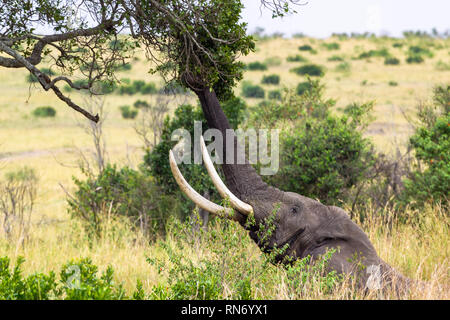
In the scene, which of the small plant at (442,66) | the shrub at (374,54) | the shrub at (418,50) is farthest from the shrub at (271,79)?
the shrub at (418,50)

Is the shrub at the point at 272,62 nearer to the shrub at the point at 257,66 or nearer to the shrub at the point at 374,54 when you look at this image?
the shrub at the point at 257,66

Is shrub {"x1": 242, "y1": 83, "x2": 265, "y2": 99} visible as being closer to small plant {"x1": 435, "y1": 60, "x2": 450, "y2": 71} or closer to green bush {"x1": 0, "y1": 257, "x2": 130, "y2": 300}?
small plant {"x1": 435, "y1": 60, "x2": 450, "y2": 71}

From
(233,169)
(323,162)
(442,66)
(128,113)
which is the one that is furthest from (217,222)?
(442,66)

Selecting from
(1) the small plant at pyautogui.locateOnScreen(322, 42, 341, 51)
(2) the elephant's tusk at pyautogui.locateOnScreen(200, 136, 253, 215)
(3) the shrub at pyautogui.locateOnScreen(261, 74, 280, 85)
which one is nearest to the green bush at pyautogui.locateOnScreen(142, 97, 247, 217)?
(2) the elephant's tusk at pyautogui.locateOnScreen(200, 136, 253, 215)

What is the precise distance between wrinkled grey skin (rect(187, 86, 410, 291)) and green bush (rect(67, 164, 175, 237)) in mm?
4238

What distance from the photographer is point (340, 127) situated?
941cm

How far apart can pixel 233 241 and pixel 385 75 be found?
4076cm

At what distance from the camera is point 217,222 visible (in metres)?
4.77

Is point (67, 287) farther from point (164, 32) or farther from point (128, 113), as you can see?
point (128, 113)

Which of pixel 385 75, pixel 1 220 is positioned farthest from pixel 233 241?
pixel 385 75

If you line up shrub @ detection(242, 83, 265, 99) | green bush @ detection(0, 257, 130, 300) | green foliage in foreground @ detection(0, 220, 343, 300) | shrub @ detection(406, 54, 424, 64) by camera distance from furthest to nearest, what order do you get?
shrub @ detection(406, 54, 424, 64) → shrub @ detection(242, 83, 265, 99) → green foliage in foreground @ detection(0, 220, 343, 300) → green bush @ detection(0, 257, 130, 300)

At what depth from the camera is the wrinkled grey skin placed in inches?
186

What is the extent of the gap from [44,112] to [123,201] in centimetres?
2362

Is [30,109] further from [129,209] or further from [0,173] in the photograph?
[129,209]
